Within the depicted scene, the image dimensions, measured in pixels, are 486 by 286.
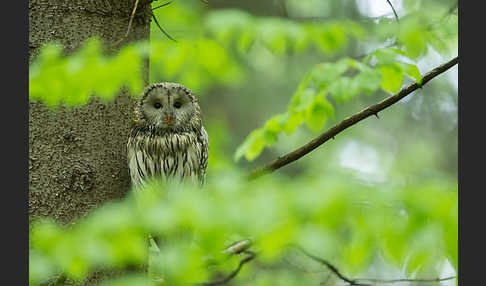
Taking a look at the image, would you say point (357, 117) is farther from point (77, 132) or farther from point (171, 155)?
point (171, 155)

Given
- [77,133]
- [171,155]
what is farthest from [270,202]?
[171,155]

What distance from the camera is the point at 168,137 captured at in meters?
3.29

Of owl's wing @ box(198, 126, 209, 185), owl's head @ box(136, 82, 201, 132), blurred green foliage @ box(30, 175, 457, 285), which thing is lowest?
blurred green foliage @ box(30, 175, 457, 285)

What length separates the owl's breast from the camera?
124 inches

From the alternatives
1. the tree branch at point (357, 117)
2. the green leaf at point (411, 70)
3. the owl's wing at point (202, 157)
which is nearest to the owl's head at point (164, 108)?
the owl's wing at point (202, 157)

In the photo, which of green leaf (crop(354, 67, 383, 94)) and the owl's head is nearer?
green leaf (crop(354, 67, 383, 94))

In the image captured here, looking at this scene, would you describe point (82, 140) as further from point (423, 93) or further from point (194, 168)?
point (423, 93)

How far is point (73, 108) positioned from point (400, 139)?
24.9 ft

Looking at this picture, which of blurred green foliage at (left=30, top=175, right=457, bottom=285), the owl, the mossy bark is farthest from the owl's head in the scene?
blurred green foliage at (left=30, top=175, right=457, bottom=285)

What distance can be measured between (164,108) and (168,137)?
0.53ft

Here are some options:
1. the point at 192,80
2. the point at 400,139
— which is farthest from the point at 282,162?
the point at 400,139

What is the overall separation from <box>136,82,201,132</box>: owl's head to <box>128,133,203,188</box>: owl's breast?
64mm

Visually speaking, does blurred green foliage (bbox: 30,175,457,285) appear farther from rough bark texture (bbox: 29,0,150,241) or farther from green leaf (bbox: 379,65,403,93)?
green leaf (bbox: 379,65,403,93)

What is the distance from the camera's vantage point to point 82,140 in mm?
2385
